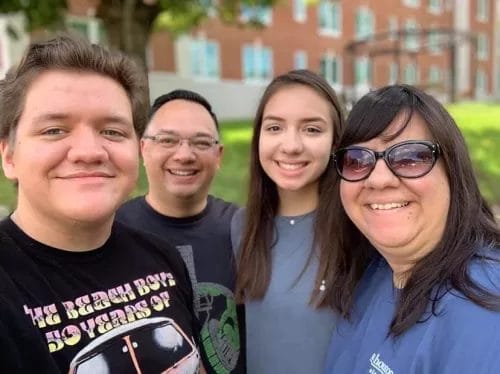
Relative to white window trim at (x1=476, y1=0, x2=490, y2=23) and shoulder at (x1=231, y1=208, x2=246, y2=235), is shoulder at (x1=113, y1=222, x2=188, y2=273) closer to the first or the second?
shoulder at (x1=231, y1=208, x2=246, y2=235)

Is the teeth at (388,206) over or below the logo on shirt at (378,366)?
over

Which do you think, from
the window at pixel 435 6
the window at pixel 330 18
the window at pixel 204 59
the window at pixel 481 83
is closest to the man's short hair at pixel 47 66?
the window at pixel 204 59

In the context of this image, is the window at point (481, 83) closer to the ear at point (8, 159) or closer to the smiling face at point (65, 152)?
the smiling face at point (65, 152)

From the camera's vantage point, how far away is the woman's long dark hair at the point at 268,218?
241cm

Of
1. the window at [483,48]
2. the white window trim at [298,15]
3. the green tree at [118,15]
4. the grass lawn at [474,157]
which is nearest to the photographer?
the grass lawn at [474,157]

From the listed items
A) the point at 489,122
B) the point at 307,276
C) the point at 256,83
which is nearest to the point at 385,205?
the point at 307,276

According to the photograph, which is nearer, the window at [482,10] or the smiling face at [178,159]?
the smiling face at [178,159]

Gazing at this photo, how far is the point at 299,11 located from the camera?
29562mm

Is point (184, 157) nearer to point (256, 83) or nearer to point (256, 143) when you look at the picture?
point (256, 143)

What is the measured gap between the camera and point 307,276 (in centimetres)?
240

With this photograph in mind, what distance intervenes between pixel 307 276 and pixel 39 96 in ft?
4.63

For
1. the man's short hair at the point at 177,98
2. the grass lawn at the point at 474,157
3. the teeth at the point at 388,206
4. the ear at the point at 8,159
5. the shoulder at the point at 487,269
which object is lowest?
the grass lawn at the point at 474,157

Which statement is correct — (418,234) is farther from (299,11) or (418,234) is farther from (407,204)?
(299,11)

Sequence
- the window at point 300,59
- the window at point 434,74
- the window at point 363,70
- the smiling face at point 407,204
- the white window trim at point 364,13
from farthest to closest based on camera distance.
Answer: the window at point 434,74 < the window at point 363,70 < the white window trim at point 364,13 < the window at point 300,59 < the smiling face at point 407,204
